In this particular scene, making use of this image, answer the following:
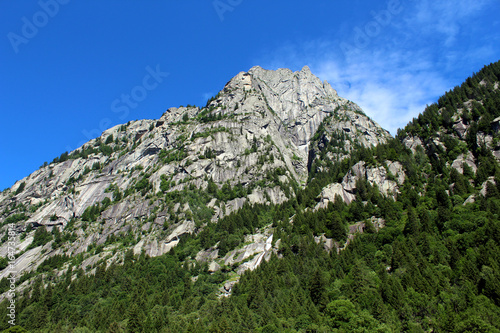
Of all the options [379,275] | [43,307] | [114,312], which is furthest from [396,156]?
[43,307]

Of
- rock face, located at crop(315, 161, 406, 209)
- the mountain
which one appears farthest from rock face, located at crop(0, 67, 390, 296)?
the mountain

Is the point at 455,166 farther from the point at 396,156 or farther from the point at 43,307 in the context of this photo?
the point at 43,307

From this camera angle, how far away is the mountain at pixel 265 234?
56.3 metres

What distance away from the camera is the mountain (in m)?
56.3

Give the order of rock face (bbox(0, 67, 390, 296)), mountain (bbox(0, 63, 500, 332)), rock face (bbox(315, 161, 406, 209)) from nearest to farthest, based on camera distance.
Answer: mountain (bbox(0, 63, 500, 332)) → rock face (bbox(315, 161, 406, 209)) → rock face (bbox(0, 67, 390, 296))

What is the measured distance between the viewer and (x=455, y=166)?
101250 mm

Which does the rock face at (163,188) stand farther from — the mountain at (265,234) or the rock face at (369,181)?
the mountain at (265,234)

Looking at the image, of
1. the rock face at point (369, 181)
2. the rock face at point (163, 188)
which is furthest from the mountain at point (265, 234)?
the rock face at point (163, 188)

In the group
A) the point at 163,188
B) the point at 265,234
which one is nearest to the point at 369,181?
the point at 265,234

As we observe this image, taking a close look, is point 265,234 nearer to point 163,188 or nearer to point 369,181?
point 369,181

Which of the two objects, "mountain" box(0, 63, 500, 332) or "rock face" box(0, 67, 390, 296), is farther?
"rock face" box(0, 67, 390, 296)

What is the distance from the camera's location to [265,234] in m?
107

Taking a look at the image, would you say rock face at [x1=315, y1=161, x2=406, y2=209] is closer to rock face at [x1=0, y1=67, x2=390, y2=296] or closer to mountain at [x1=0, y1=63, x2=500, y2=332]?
rock face at [x1=0, y1=67, x2=390, y2=296]

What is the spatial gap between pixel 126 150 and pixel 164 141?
33393mm
